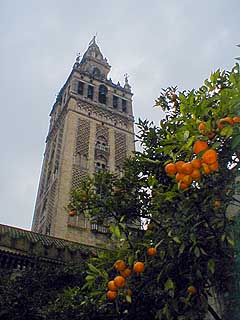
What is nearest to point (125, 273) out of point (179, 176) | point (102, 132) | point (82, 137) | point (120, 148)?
point (179, 176)

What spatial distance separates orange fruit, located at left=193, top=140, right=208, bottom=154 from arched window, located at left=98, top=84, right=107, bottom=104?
1197 inches

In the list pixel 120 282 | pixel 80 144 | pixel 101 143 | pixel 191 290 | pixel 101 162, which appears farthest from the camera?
pixel 101 143

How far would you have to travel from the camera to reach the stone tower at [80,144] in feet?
72.6

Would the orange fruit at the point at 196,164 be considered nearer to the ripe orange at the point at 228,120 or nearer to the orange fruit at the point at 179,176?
the orange fruit at the point at 179,176

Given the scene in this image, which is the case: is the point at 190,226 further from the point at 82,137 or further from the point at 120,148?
the point at 120,148

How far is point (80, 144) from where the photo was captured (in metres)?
26.8

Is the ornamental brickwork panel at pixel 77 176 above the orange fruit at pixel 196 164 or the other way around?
above

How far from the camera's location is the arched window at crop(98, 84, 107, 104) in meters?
33.0

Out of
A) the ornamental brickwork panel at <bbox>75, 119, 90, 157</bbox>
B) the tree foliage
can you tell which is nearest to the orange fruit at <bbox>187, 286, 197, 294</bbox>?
the tree foliage

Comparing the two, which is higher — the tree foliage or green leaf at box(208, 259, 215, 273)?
the tree foliage

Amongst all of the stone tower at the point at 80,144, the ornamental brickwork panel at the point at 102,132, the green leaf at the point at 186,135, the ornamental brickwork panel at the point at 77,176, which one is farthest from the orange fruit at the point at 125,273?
the ornamental brickwork panel at the point at 102,132

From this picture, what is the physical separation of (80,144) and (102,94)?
29.3ft

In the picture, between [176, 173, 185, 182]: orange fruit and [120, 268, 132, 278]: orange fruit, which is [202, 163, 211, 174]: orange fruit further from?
[120, 268, 132, 278]: orange fruit

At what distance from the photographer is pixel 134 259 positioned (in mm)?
3893
